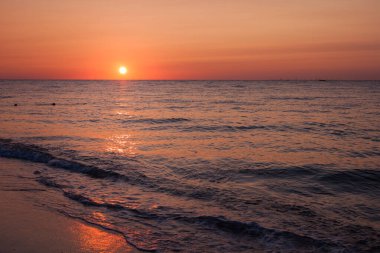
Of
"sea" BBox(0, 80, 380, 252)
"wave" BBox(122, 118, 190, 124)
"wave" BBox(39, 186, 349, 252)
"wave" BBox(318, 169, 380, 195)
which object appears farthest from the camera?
"wave" BBox(122, 118, 190, 124)

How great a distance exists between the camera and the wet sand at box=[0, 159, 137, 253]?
6.77 metres

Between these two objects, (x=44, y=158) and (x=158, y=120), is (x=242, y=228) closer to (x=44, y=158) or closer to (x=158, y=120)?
(x=44, y=158)

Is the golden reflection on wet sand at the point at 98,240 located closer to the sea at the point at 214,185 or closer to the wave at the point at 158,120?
the sea at the point at 214,185

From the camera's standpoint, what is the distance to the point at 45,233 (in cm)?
744

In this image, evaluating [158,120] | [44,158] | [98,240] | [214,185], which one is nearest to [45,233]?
[98,240]

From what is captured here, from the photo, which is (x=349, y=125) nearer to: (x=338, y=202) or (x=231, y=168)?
(x=231, y=168)

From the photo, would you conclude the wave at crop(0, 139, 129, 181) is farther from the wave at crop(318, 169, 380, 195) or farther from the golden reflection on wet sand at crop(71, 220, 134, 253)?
the wave at crop(318, 169, 380, 195)

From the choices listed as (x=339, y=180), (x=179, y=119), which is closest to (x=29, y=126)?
(x=179, y=119)

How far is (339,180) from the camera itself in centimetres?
1245

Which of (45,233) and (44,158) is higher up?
(45,233)

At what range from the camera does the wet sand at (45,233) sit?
22.2 ft

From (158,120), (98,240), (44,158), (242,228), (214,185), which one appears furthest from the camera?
(158,120)

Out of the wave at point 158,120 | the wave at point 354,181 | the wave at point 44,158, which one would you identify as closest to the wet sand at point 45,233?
the wave at point 44,158

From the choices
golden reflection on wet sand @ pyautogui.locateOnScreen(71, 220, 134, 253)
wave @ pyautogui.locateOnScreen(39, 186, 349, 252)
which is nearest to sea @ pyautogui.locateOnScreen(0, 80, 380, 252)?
wave @ pyautogui.locateOnScreen(39, 186, 349, 252)
